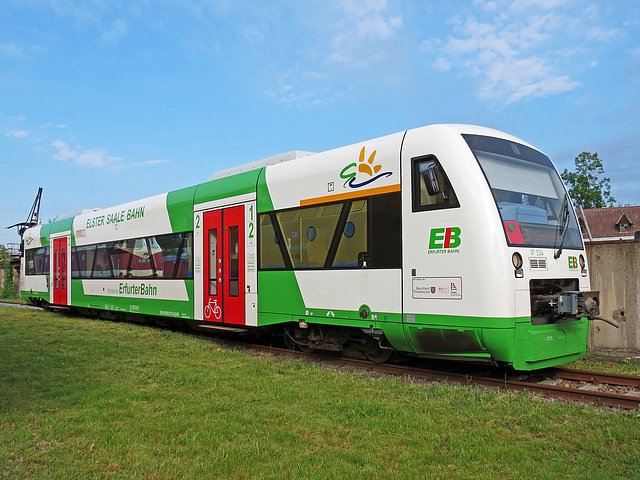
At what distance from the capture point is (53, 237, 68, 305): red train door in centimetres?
1745

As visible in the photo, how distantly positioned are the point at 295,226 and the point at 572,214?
4025 mm

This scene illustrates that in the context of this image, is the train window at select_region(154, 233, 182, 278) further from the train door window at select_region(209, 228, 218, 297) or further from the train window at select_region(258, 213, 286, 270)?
the train window at select_region(258, 213, 286, 270)

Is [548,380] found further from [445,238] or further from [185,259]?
[185,259]

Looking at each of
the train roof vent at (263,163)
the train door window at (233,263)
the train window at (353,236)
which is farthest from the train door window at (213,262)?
the train window at (353,236)

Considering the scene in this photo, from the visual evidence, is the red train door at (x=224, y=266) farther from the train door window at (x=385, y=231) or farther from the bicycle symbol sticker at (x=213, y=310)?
the train door window at (x=385, y=231)

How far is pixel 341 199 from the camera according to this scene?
8023 millimetres

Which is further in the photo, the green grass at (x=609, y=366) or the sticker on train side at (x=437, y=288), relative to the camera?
the green grass at (x=609, y=366)

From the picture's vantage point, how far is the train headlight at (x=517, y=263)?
20.7 ft

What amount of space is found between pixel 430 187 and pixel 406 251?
0.86m

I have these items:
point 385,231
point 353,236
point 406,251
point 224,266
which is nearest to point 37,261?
point 224,266

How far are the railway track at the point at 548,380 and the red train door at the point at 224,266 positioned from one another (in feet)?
8.22

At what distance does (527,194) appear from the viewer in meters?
7.08

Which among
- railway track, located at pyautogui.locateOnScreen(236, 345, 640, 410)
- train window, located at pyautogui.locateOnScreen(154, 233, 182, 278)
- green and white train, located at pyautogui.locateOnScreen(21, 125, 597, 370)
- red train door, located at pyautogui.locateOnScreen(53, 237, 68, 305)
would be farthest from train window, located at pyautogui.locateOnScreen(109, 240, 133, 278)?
railway track, located at pyautogui.locateOnScreen(236, 345, 640, 410)

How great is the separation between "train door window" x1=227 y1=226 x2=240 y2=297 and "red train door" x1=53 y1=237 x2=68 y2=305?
30.9 feet
